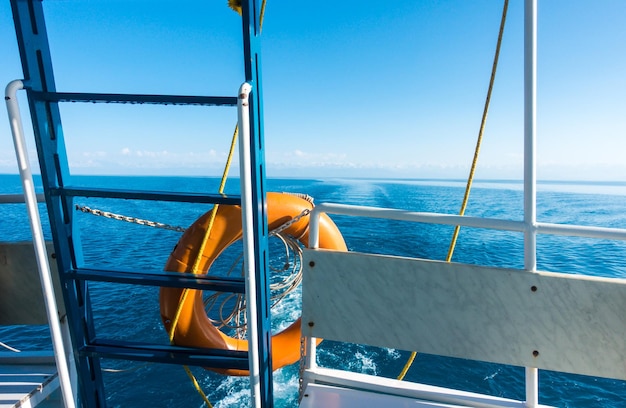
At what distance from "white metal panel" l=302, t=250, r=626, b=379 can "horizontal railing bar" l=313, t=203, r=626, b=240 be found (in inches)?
5.0

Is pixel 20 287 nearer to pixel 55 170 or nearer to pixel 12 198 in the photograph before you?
pixel 12 198

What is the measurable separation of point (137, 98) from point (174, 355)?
0.80m

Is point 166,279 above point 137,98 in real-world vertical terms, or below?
below

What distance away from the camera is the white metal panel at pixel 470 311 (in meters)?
1.00

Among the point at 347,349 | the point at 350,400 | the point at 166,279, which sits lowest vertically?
the point at 347,349

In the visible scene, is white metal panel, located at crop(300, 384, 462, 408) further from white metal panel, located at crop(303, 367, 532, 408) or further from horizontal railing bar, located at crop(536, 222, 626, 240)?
horizontal railing bar, located at crop(536, 222, 626, 240)

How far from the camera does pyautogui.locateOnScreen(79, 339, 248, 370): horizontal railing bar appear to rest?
111 cm

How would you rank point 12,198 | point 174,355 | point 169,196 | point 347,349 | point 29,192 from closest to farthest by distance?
point 29,192
point 169,196
point 174,355
point 12,198
point 347,349

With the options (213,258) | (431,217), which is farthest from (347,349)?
(431,217)

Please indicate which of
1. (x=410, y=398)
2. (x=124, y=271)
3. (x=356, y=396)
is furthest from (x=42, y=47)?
(x=410, y=398)

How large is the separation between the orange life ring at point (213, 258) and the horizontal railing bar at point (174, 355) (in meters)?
0.30

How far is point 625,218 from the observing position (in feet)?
48.4

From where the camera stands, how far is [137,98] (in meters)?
0.95

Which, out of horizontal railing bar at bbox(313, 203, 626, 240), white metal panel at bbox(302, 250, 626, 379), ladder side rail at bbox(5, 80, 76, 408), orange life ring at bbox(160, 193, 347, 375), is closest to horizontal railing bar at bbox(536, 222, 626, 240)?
horizontal railing bar at bbox(313, 203, 626, 240)
